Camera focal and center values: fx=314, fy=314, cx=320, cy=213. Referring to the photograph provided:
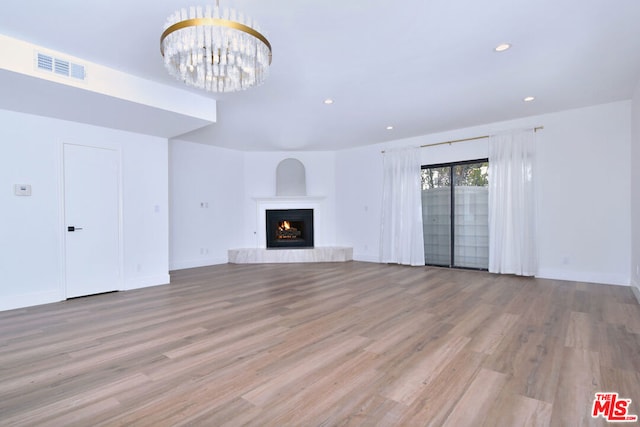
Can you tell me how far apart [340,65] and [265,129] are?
283 cm

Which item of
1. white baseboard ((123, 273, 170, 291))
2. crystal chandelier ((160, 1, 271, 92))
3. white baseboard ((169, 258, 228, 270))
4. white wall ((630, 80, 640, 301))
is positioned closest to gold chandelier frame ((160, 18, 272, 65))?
crystal chandelier ((160, 1, 271, 92))

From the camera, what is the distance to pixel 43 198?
409 cm

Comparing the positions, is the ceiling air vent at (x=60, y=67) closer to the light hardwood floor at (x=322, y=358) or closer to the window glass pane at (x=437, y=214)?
the light hardwood floor at (x=322, y=358)

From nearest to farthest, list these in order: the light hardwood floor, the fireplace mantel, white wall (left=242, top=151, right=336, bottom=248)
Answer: the light hardwood floor → the fireplace mantel → white wall (left=242, top=151, right=336, bottom=248)

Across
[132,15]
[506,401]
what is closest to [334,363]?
[506,401]

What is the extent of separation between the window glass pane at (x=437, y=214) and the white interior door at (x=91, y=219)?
18.5 ft

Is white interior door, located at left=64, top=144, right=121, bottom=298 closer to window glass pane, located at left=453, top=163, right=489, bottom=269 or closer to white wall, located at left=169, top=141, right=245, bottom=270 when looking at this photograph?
white wall, located at left=169, top=141, right=245, bottom=270

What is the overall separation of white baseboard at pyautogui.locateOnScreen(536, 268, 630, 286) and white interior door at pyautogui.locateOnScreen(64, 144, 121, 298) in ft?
22.5

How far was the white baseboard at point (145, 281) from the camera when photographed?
486cm

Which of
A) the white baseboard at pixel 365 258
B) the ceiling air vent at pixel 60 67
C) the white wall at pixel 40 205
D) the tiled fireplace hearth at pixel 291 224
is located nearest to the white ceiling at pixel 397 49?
the ceiling air vent at pixel 60 67

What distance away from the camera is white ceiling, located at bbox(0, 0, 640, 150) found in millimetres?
2473

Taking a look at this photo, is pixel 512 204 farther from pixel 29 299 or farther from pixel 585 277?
pixel 29 299

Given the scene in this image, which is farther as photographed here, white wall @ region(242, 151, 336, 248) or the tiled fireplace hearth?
white wall @ region(242, 151, 336, 248)

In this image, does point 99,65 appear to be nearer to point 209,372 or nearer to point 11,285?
point 11,285
